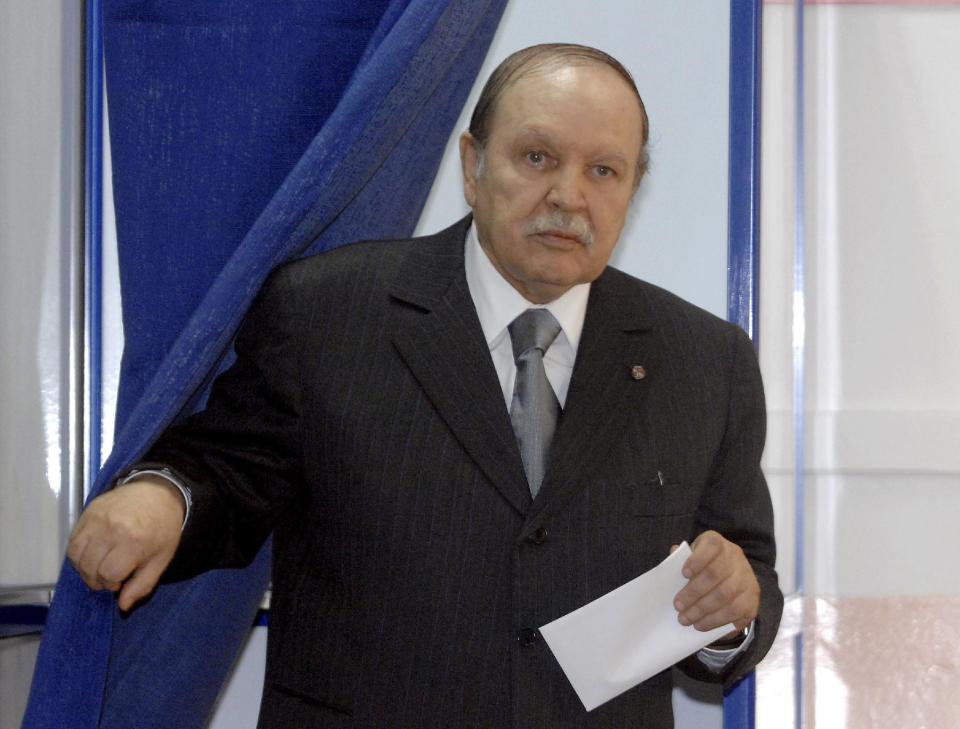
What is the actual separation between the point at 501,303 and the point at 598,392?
0.17 meters

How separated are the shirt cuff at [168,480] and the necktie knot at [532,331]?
1.44 feet

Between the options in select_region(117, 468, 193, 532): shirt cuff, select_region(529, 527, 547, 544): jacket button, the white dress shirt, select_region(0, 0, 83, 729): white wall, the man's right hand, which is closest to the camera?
the man's right hand

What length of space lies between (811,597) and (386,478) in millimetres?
931

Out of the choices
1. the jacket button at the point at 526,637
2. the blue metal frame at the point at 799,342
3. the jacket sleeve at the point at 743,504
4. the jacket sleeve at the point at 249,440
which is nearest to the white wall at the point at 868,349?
the blue metal frame at the point at 799,342

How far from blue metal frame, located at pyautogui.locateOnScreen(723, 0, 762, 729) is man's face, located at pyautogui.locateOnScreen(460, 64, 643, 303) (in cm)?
50

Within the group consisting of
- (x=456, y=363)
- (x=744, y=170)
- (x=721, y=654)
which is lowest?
(x=721, y=654)

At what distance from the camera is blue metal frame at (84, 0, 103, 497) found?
6.11 feet

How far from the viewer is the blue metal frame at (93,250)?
186 centimetres

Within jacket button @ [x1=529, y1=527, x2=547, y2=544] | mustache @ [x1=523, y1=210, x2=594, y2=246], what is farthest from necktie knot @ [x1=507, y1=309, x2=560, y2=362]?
jacket button @ [x1=529, y1=527, x2=547, y2=544]

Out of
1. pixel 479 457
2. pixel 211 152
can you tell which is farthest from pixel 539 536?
pixel 211 152

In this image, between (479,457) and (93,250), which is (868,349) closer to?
(479,457)

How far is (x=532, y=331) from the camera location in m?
1.43

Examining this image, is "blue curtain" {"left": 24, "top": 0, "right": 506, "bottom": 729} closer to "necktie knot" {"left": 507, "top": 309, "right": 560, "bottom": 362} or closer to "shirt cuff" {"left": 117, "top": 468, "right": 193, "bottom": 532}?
"shirt cuff" {"left": 117, "top": 468, "right": 193, "bottom": 532}

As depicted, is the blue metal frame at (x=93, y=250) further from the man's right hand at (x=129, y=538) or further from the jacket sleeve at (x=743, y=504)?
the jacket sleeve at (x=743, y=504)
